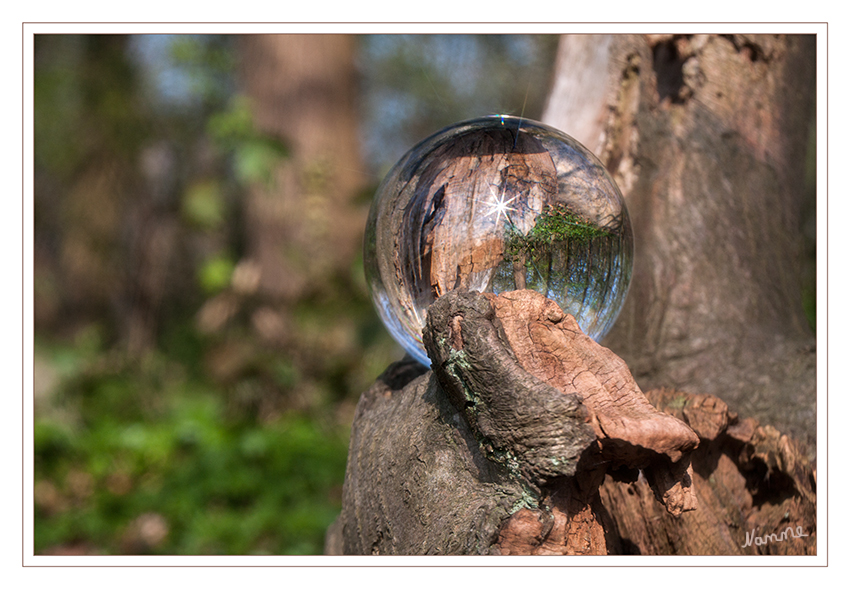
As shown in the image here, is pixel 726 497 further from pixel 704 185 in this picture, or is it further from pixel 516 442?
pixel 704 185

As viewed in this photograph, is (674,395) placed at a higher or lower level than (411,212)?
lower

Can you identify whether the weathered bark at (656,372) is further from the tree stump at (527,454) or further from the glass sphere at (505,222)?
the glass sphere at (505,222)

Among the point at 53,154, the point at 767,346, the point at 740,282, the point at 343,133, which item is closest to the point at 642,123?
the point at 740,282

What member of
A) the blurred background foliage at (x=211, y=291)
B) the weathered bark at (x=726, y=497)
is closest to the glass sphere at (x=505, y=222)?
the weathered bark at (x=726, y=497)

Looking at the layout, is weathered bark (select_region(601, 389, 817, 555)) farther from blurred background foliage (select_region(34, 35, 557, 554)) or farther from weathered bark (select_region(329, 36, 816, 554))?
blurred background foliage (select_region(34, 35, 557, 554))

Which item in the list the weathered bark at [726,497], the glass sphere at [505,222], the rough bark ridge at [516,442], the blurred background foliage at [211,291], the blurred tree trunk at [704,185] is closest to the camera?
the rough bark ridge at [516,442]

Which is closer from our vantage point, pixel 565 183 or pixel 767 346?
pixel 565 183

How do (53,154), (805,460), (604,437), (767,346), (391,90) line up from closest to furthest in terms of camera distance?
1. (604,437)
2. (805,460)
3. (767,346)
4. (53,154)
5. (391,90)

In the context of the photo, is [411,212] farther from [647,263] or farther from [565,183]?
[647,263]
